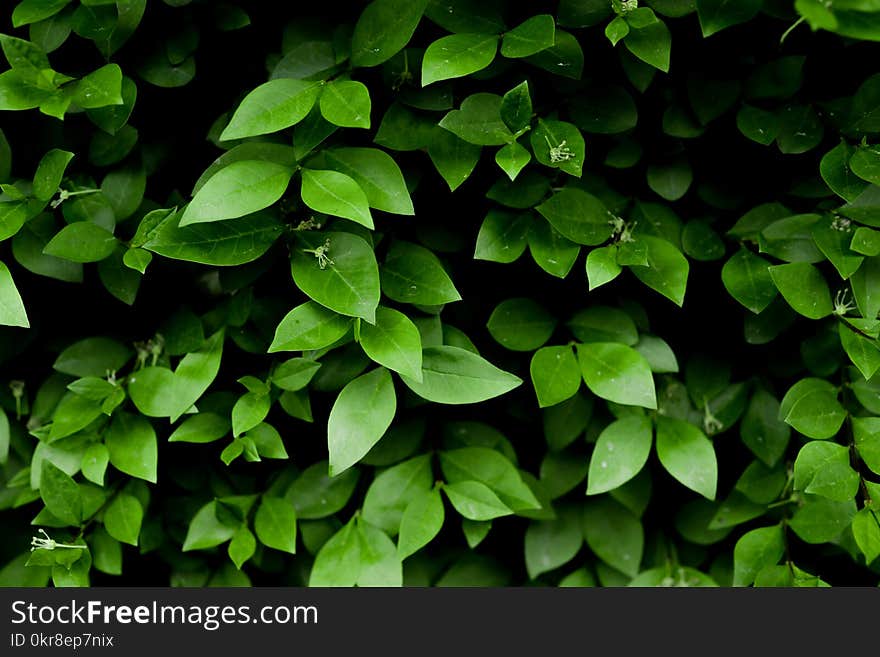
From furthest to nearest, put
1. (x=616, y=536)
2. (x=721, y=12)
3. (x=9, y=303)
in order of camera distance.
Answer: (x=616, y=536), (x=9, y=303), (x=721, y=12)

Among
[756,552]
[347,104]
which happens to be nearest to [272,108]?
[347,104]

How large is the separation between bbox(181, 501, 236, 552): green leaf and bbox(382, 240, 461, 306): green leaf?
0.47 m

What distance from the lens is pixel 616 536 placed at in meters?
1.38

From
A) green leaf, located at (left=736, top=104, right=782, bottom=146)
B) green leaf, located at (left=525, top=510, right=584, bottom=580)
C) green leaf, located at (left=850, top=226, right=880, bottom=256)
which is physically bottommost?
green leaf, located at (left=525, top=510, right=584, bottom=580)

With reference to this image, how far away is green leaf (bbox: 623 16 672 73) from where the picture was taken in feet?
3.58

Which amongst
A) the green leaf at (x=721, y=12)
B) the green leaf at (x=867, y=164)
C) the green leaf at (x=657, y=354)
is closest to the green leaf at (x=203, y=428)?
the green leaf at (x=657, y=354)

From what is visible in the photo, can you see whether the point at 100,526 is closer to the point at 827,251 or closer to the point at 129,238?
the point at 129,238

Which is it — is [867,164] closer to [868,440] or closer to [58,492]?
[868,440]

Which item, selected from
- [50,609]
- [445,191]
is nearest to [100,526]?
[50,609]

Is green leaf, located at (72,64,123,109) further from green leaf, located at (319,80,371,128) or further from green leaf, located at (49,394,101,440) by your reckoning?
green leaf, located at (49,394,101,440)

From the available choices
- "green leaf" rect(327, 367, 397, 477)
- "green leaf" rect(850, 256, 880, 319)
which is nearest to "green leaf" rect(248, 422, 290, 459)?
"green leaf" rect(327, 367, 397, 477)

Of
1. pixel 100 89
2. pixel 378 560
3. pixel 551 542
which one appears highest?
pixel 100 89

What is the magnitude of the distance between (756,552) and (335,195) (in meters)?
0.86

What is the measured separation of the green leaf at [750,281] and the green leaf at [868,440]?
8.8 inches
